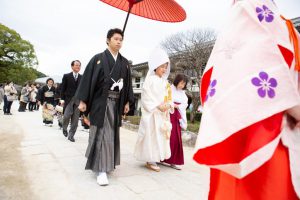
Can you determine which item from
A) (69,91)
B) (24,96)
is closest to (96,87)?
(69,91)

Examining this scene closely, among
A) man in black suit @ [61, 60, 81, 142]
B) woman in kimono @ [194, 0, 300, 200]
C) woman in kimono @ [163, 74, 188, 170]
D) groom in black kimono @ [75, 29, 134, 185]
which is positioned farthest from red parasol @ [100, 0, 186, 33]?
man in black suit @ [61, 60, 81, 142]

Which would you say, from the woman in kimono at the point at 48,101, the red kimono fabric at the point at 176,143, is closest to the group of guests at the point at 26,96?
the woman in kimono at the point at 48,101

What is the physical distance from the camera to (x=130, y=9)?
3.56 meters

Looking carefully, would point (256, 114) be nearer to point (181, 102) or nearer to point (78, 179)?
point (78, 179)

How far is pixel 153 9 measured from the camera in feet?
11.7

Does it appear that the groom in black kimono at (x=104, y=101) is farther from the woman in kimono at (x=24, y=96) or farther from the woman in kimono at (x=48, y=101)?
the woman in kimono at (x=24, y=96)

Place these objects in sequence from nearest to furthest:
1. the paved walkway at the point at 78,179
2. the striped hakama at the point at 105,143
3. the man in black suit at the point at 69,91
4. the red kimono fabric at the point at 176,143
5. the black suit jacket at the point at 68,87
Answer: the paved walkway at the point at 78,179, the striped hakama at the point at 105,143, the red kimono fabric at the point at 176,143, the man in black suit at the point at 69,91, the black suit jacket at the point at 68,87

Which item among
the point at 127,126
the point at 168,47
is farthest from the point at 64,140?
the point at 168,47

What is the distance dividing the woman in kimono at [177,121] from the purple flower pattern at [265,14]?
3.36 meters

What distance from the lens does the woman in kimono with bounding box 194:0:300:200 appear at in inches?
53.2

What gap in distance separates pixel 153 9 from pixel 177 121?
7.04ft

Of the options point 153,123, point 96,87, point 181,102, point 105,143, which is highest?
point 96,87

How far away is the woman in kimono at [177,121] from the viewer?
4570 mm

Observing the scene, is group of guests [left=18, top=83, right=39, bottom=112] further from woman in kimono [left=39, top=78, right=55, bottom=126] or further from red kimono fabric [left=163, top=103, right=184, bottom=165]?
red kimono fabric [left=163, top=103, right=184, bottom=165]
